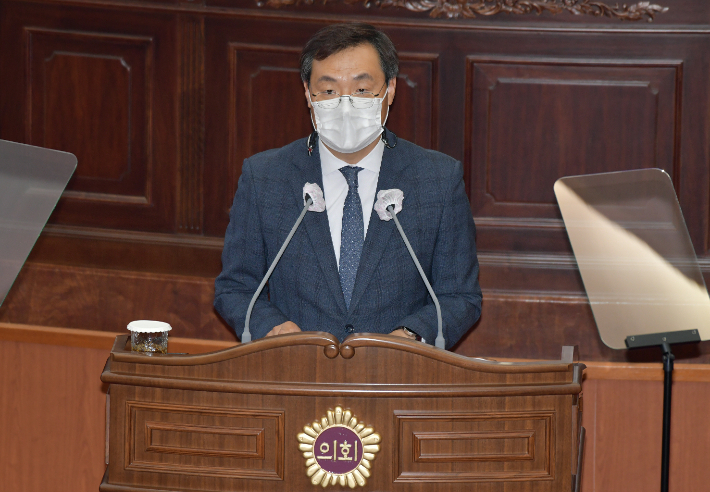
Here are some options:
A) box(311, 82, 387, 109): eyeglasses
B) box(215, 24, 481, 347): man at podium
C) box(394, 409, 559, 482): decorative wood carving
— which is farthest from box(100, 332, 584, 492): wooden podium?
box(311, 82, 387, 109): eyeglasses

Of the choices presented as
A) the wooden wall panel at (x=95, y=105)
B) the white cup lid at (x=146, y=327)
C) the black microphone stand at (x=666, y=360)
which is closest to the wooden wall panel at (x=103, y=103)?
the wooden wall panel at (x=95, y=105)

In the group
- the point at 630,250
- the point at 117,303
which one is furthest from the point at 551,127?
the point at 117,303

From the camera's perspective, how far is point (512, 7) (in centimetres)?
289

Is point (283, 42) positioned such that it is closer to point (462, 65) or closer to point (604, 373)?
point (462, 65)

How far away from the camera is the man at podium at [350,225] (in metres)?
1.92

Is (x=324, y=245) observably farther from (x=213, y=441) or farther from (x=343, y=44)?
(x=213, y=441)

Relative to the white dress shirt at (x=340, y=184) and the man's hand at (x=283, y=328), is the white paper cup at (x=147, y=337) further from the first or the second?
the white dress shirt at (x=340, y=184)

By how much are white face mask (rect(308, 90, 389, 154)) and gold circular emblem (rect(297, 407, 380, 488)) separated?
0.70m

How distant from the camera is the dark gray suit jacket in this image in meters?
1.92

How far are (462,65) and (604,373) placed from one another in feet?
3.67

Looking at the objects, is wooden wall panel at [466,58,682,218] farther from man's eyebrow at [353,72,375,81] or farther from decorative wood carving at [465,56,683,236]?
man's eyebrow at [353,72,375,81]

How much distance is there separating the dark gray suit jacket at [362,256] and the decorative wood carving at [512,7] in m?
1.02

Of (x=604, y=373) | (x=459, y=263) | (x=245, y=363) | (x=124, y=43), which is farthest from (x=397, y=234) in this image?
(x=124, y=43)

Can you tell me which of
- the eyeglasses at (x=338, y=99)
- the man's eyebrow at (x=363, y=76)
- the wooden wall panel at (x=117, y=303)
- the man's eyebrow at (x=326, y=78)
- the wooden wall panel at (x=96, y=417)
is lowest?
the wooden wall panel at (x=96, y=417)
